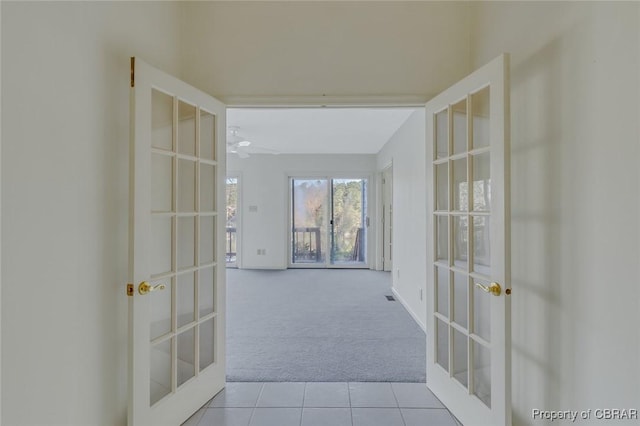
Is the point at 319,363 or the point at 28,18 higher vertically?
the point at 28,18

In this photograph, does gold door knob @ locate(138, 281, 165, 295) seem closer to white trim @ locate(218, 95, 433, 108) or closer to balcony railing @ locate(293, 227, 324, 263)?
white trim @ locate(218, 95, 433, 108)

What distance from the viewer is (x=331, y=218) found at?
652 centimetres

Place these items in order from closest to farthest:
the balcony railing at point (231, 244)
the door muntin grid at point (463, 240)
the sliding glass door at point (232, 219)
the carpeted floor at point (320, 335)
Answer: the door muntin grid at point (463, 240)
the carpeted floor at point (320, 335)
the sliding glass door at point (232, 219)
the balcony railing at point (231, 244)

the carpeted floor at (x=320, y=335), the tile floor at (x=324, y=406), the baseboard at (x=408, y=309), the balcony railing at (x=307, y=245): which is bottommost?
the tile floor at (x=324, y=406)

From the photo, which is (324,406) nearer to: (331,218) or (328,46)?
(328,46)

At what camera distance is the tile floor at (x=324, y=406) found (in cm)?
175

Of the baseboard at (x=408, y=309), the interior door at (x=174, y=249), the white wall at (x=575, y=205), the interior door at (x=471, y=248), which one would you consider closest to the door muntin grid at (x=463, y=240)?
the interior door at (x=471, y=248)

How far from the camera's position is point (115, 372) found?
1475 millimetres

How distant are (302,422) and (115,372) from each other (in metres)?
1.06

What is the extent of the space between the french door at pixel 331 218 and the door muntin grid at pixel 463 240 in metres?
4.51

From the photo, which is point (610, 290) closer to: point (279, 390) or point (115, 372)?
point (279, 390)

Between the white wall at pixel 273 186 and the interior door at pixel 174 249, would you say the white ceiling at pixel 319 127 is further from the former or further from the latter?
the interior door at pixel 174 249

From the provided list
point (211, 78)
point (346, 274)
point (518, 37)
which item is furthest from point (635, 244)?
point (346, 274)

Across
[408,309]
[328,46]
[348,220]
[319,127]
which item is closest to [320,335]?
[408,309]
